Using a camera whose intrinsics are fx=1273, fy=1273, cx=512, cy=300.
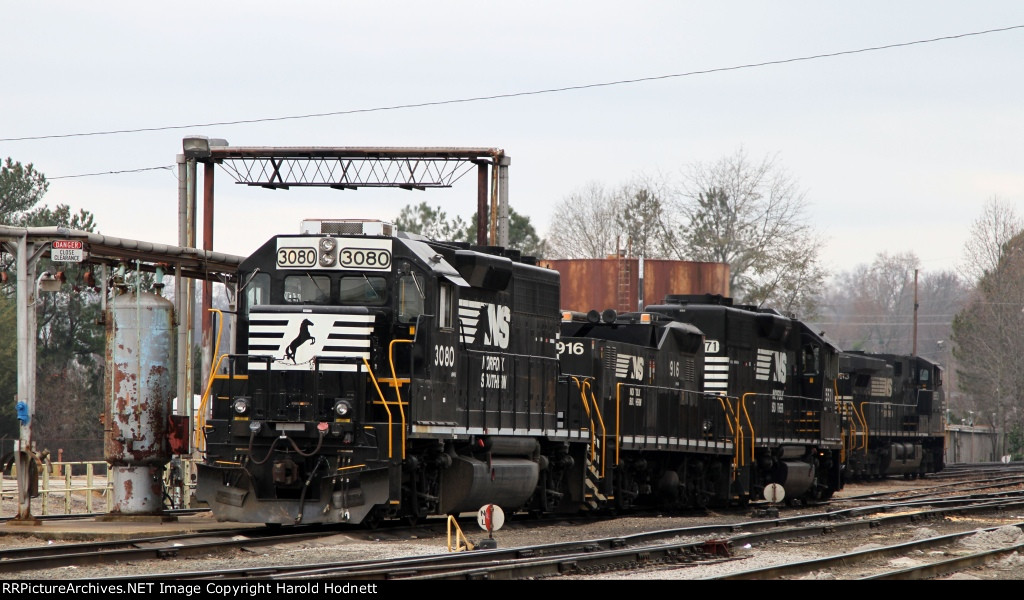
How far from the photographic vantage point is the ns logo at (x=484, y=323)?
1662 centimetres

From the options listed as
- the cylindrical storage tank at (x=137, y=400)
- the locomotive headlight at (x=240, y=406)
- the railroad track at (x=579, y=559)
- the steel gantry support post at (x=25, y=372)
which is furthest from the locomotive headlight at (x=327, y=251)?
the railroad track at (x=579, y=559)

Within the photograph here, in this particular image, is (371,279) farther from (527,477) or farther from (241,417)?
(527,477)

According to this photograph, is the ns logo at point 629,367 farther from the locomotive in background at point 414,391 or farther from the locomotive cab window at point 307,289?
the locomotive cab window at point 307,289

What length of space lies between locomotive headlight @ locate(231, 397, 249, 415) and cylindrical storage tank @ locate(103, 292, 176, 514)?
3.44 meters

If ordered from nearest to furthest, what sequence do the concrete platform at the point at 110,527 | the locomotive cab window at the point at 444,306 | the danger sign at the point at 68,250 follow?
the concrete platform at the point at 110,527 → the locomotive cab window at the point at 444,306 → the danger sign at the point at 68,250

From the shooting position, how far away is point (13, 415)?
147 ft

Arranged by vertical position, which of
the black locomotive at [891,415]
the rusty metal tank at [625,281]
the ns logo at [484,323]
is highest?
the rusty metal tank at [625,281]

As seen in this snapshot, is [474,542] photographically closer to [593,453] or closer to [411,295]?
[411,295]

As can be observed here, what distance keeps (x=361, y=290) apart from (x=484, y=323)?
2273 mm

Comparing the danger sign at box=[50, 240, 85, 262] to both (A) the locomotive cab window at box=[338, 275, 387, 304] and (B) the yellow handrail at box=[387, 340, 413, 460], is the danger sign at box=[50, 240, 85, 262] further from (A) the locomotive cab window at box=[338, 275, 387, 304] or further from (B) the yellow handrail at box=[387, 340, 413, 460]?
(B) the yellow handrail at box=[387, 340, 413, 460]

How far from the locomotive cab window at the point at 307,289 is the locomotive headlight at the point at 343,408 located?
1369 millimetres

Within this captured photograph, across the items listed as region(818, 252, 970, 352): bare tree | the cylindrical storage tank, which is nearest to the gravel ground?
the cylindrical storage tank
